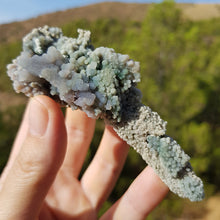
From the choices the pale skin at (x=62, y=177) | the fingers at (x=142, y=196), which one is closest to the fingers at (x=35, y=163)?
the pale skin at (x=62, y=177)

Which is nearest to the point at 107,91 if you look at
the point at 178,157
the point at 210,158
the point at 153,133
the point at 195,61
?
the point at 153,133

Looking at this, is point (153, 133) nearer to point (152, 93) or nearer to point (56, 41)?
point (56, 41)

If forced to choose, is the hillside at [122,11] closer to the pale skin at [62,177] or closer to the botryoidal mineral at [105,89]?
the pale skin at [62,177]

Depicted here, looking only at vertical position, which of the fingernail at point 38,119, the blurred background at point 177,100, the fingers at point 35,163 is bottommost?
the blurred background at point 177,100

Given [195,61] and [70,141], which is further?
[195,61]

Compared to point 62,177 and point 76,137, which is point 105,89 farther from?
point 62,177

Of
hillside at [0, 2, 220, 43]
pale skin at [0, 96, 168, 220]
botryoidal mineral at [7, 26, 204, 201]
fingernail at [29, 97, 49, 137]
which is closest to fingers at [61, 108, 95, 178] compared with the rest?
pale skin at [0, 96, 168, 220]
